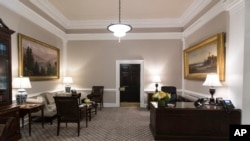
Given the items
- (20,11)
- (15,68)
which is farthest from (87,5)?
(15,68)

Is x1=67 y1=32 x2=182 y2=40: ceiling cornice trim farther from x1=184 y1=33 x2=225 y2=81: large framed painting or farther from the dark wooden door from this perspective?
x1=184 y1=33 x2=225 y2=81: large framed painting

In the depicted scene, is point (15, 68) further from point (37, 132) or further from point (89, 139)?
point (89, 139)

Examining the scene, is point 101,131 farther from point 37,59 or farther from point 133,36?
point 133,36

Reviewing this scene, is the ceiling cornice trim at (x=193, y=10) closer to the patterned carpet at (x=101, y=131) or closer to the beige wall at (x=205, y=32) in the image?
the beige wall at (x=205, y=32)

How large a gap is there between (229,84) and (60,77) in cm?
655

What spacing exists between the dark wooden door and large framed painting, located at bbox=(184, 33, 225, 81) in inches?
94.7

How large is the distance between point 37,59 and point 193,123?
200 inches

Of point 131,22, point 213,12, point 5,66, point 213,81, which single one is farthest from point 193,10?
point 5,66

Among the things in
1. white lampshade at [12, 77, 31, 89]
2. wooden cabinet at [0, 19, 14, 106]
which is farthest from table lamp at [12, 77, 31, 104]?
wooden cabinet at [0, 19, 14, 106]

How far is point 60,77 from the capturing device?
325 inches

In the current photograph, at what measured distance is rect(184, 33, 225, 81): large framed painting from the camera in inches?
184

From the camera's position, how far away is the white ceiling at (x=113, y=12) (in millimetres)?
6371

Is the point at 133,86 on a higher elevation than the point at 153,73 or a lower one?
lower

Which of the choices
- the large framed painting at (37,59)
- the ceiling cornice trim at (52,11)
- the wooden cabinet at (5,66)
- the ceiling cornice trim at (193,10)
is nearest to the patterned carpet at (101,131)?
the wooden cabinet at (5,66)
